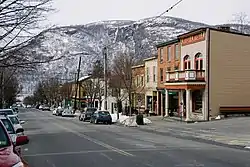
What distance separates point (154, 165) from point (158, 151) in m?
4.71

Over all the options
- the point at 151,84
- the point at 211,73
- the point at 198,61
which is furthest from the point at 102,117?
the point at 211,73

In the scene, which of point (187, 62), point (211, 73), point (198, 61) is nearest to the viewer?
point (211, 73)

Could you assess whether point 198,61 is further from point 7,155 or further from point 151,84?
point 7,155

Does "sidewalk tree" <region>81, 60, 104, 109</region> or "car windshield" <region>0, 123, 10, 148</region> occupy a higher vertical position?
"sidewalk tree" <region>81, 60, 104, 109</region>

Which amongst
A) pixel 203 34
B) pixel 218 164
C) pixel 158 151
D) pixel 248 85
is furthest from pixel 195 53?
pixel 218 164

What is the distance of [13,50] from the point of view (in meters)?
19.9

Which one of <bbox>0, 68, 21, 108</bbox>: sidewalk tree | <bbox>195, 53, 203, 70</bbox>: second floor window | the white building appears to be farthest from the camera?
the white building

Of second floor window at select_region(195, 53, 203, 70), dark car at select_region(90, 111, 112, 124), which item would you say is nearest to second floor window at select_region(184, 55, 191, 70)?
second floor window at select_region(195, 53, 203, 70)

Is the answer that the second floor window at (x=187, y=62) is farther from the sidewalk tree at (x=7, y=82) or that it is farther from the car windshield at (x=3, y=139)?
the car windshield at (x=3, y=139)

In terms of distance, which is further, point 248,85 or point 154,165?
point 248,85

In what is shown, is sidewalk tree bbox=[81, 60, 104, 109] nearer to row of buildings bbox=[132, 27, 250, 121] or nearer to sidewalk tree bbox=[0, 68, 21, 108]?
sidewalk tree bbox=[0, 68, 21, 108]

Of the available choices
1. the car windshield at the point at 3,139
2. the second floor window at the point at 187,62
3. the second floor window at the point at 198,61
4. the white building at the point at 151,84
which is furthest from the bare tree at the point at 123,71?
the car windshield at the point at 3,139

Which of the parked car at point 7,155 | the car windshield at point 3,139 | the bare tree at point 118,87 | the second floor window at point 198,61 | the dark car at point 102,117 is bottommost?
the dark car at point 102,117

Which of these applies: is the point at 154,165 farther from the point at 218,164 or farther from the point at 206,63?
the point at 206,63
